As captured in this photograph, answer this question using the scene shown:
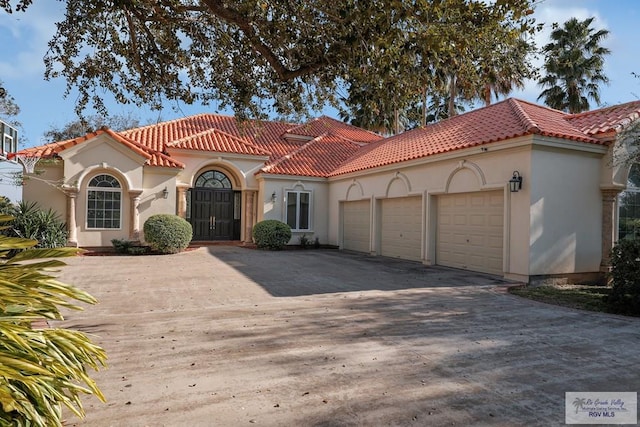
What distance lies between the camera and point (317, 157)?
76.4 feet

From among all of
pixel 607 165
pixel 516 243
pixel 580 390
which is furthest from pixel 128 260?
pixel 607 165

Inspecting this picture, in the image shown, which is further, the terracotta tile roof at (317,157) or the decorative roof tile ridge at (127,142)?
the terracotta tile roof at (317,157)

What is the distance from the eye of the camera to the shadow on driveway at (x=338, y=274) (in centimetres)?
1027

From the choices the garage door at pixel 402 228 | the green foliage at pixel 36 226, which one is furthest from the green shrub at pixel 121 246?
the garage door at pixel 402 228

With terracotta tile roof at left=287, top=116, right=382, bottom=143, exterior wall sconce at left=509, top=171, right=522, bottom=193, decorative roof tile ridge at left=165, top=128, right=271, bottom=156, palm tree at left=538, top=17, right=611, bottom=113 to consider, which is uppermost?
palm tree at left=538, top=17, right=611, bottom=113

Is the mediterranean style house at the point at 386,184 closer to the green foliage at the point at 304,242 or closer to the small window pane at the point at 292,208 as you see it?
the small window pane at the point at 292,208

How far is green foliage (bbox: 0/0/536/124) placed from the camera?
20.4 ft

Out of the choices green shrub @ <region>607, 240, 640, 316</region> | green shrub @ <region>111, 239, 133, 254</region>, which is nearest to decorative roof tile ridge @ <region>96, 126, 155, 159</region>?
green shrub @ <region>111, 239, 133, 254</region>

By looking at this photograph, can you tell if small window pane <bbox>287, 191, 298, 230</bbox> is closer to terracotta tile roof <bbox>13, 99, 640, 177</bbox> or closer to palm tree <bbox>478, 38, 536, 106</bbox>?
terracotta tile roof <bbox>13, 99, 640, 177</bbox>

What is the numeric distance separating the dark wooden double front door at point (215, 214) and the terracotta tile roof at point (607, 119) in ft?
50.9

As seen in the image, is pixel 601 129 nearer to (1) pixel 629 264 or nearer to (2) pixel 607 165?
(2) pixel 607 165

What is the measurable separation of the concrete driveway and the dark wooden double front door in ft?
34.8

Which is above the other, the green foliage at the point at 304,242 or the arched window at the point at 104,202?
the arched window at the point at 104,202

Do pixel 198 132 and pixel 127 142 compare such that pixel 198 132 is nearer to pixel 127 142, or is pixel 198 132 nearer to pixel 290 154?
pixel 290 154
